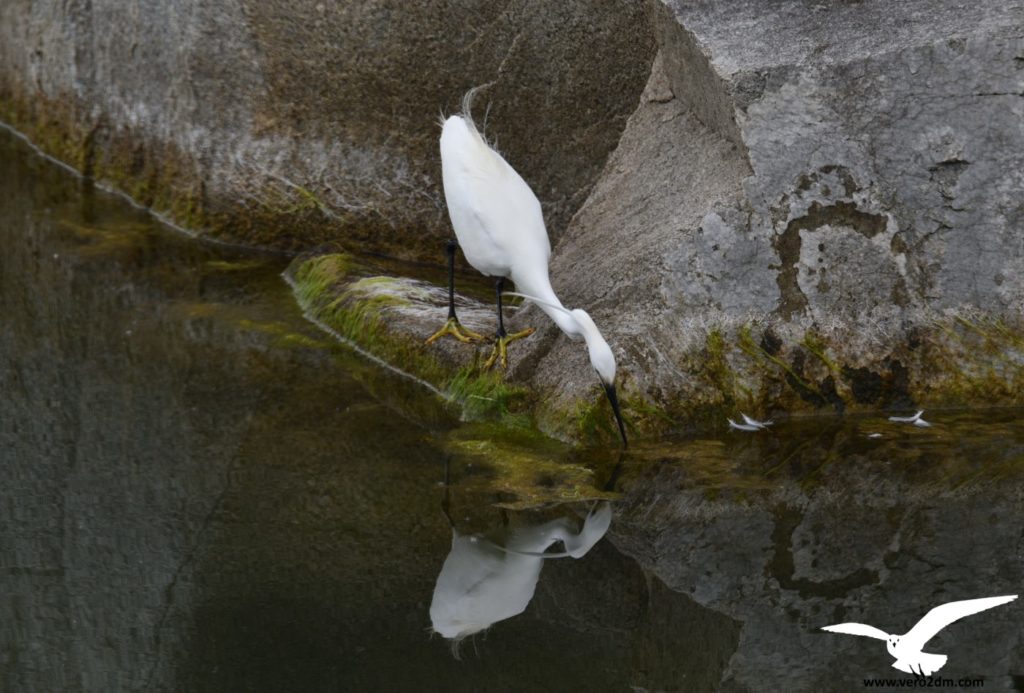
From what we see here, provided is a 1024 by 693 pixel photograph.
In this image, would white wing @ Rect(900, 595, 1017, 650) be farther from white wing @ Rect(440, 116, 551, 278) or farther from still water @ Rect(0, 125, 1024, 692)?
white wing @ Rect(440, 116, 551, 278)

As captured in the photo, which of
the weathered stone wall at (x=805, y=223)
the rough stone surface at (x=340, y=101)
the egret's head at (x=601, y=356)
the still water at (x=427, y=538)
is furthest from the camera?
the rough stone surface at (x=340, y=101)

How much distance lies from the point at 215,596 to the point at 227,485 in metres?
0.88

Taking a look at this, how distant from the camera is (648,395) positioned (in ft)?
18.9

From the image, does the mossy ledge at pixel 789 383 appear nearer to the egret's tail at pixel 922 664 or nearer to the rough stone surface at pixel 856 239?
the rough stone surface at pixel 856 239

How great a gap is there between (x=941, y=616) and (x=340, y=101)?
15.5 feet

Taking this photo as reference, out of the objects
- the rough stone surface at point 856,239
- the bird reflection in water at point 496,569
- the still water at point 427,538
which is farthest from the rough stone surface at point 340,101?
the bird reflection in water at point 496,569

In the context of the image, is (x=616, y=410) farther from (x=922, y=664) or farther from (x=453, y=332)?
(x=922, y=664)

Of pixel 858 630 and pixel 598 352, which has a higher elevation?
pixel 598 352

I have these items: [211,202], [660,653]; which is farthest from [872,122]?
[211,202]

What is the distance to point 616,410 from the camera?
218 inches

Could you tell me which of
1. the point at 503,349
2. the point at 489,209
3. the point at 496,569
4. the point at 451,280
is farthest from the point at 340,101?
the point at 496,569

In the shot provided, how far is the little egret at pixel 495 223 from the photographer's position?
6055mm

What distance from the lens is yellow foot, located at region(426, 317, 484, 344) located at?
20.9 feet

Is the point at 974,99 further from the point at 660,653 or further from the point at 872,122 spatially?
the point at 660,653
